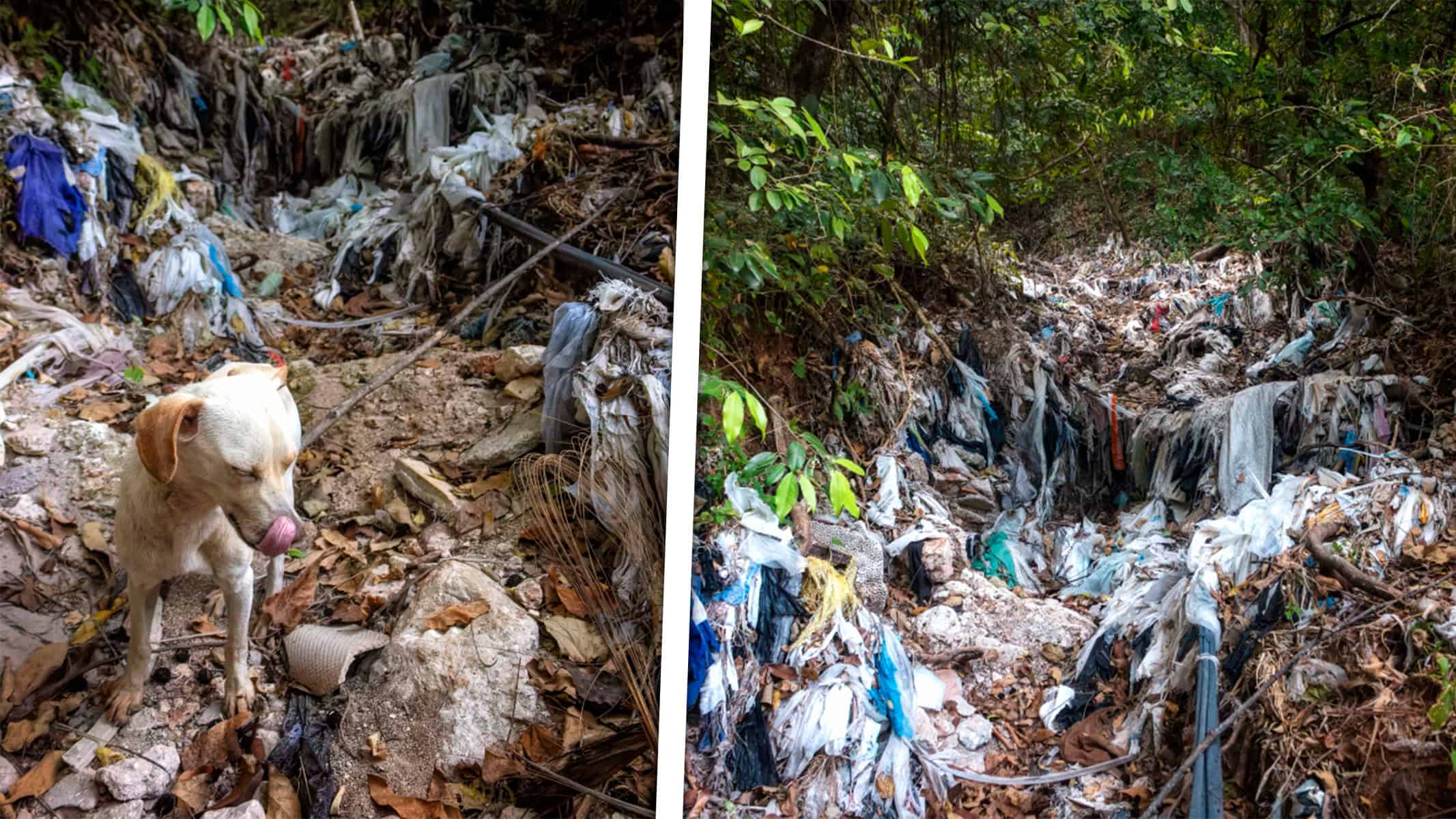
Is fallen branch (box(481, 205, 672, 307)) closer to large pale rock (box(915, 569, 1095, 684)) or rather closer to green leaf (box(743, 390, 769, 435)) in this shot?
green leaf (box(743, 390, 769, 435))

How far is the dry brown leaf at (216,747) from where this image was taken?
4.26ft

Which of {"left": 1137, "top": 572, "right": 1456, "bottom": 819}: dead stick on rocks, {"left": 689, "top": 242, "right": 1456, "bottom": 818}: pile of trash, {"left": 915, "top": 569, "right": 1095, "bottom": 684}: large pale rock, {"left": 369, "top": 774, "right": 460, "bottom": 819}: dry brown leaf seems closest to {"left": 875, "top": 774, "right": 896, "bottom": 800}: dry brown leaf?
{"left": 689, "top": 242, "right": 1456, "bottom": 818}: pile of trash

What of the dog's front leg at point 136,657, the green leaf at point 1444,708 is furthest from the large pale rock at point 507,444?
the green leaf at point 1444,708

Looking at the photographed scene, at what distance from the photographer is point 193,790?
1.29 m

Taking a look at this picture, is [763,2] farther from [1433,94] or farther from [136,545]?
[136,545]

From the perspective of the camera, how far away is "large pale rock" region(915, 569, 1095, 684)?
1.45 metres

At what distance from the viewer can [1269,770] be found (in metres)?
1.30

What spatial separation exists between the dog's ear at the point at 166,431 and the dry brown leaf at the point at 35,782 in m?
0.42

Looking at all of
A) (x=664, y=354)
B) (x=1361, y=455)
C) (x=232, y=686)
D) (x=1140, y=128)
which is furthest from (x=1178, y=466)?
(x=232, y=686)

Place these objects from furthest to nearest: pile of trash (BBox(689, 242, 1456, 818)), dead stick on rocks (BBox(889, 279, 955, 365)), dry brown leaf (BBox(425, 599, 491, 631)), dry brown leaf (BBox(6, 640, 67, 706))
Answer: dead stick on rocks (BBox(889, 279, 955, 365)) → dry brown leaf (BBox(425, 599, 491, 631)) → pile of trash (BBox(689, 242, 1456, 818)) → dry brown leaf (BBox(6, 640, 67, 706))

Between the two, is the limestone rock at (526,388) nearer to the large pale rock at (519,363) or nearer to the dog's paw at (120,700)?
the large pale rock at (519,363)

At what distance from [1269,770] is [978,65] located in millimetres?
Answer: 1186

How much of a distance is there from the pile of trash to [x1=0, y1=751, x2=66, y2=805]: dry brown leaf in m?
0.96

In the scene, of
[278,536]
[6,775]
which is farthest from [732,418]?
[6,775]
